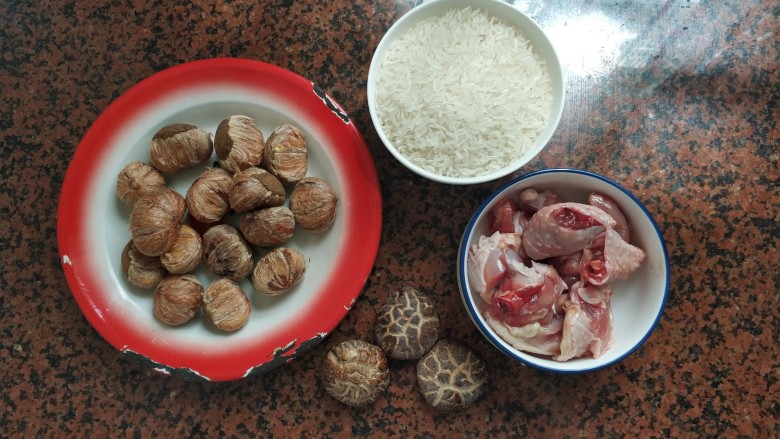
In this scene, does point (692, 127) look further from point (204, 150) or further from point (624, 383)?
point (204, 150)

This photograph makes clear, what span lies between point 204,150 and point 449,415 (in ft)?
2.45

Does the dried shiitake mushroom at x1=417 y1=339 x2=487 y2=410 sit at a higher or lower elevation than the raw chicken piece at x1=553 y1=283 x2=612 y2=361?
lower

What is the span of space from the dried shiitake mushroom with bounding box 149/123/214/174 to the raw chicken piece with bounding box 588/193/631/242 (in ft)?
2.49

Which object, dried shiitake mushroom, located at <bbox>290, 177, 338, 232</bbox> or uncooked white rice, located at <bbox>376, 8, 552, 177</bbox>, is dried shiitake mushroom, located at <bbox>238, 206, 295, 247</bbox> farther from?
uncooked white rice, located at <bbox>376, 8, 552, 177</bbox>

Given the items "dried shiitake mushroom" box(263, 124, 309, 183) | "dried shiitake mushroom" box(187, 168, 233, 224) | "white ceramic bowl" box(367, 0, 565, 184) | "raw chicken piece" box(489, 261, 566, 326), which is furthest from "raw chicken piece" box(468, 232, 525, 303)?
"dried shiitake mushroom" box(187, 168, 233, 224)

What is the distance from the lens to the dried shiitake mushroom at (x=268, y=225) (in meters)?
1.08

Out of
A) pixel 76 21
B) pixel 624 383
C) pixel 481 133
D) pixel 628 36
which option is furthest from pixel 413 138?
pixel 76 21

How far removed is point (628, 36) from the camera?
122cm

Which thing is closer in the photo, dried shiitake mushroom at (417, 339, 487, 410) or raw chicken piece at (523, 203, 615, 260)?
raw chicken piece at (523, 203, 615, 260)

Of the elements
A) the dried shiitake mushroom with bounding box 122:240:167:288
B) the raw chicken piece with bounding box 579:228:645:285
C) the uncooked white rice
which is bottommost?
the dried shiitake mushroom with bounding box 122:240:167:288

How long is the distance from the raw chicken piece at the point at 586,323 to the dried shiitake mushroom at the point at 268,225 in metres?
0.56

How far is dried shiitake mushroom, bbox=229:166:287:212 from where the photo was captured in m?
1.06

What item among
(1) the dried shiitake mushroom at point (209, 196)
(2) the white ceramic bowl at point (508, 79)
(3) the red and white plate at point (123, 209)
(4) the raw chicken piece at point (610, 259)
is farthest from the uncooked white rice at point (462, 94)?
(1) the dried shiitake mushroom at point (209, 196)

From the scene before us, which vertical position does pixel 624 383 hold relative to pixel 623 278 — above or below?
below
